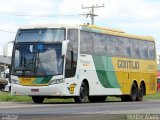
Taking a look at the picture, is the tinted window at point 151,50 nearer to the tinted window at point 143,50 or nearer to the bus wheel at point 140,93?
the tinted window at point 143,50

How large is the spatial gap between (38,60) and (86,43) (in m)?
2.71

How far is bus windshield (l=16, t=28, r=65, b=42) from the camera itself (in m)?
Result: 27.1

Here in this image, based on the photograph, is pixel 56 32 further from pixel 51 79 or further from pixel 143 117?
pixel 143 117

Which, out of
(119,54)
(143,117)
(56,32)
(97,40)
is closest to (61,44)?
(56,32)

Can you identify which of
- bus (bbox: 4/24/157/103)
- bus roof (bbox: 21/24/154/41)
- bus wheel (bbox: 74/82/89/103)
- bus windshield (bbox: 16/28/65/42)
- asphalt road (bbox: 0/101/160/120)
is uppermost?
bus roof (bbox: 21/24/154/41)

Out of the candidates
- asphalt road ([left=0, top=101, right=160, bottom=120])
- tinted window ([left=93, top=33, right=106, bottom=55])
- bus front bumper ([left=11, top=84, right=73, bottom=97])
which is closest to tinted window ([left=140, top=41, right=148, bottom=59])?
tinted window ([left=93, top=33, right=106, bottom=55])

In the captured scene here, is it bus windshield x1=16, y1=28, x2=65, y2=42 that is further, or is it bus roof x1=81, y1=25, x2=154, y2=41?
bus roof x1=81, y1=25, x2=154, y2=41

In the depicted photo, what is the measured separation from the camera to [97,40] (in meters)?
29.8

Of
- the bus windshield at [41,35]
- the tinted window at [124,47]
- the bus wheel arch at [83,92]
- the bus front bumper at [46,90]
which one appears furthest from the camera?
the tinted window at [124,47]

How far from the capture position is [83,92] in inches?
1108

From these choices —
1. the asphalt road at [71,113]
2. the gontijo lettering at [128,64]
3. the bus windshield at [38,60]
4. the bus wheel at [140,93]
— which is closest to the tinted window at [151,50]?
the gontijo lettering at [128,64]

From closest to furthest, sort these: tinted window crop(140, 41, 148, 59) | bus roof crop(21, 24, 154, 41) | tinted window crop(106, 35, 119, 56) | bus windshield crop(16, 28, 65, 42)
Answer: bus windshield crop(16, 28, 65, 42) < bus roof crop(21, 24, 154, 41) < tinted window crop(106, 35, 119, 56) < tinted window crop(140, 41, 148, 59)

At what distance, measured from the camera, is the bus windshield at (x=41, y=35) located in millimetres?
27078

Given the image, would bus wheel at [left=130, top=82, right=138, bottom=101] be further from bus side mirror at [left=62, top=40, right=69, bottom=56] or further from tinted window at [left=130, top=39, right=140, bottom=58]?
bus side mirror at [left=62, top=40, right=69, bottom=56]
